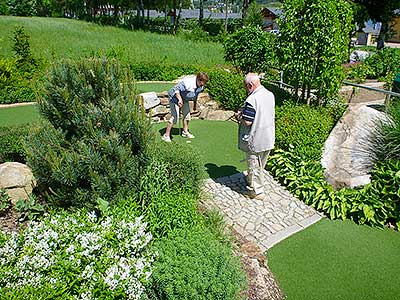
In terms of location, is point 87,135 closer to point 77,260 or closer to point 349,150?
point 77,260

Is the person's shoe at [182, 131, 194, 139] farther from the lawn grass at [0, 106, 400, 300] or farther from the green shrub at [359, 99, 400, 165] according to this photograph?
the lawn grass at [0, 106, 400, 300]

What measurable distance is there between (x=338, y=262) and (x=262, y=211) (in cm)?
132

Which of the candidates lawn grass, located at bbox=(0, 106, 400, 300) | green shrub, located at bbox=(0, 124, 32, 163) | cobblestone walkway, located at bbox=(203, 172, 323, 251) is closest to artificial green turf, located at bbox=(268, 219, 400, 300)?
lawn grass, located at bbox=(0, 106, 400, 300)

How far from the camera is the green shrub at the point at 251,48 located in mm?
10906

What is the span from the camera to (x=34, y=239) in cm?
317

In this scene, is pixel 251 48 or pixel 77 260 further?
pixel 251 48

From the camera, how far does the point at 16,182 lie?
466cm

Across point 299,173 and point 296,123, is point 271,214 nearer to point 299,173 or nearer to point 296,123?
point 299,173

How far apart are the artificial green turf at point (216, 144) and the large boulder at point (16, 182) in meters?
3.10

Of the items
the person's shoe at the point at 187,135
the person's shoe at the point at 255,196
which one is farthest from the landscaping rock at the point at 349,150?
the person's shoe at the point at 187,135

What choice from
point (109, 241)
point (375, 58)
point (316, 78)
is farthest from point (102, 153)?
point (375, 58)

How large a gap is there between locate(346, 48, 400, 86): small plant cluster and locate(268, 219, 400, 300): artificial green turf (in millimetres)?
11548

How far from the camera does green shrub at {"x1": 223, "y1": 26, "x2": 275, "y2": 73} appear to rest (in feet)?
35.8

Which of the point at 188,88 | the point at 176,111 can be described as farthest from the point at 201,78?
the point at 176,111
